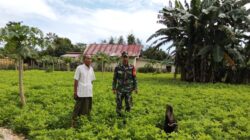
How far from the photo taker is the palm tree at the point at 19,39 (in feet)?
33.3

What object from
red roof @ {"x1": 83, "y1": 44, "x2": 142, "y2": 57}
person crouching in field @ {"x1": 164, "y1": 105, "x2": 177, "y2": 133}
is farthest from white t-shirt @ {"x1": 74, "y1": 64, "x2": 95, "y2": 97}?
red roof @ {"x1": 83, "y1": 44, "x2": 142, "y2": 57}

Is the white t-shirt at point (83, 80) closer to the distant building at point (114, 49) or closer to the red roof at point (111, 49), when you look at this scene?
the distant building at point (114, 49)

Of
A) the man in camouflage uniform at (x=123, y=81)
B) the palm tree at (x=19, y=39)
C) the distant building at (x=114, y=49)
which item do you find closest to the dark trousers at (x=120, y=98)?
the man in camouflage uniform at (x=123, y=81)

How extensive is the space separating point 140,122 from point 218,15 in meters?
15.0

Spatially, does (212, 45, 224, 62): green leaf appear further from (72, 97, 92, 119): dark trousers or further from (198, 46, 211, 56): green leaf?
(72, 97, 92, 119): dark trousers

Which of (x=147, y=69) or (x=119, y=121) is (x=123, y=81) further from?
(x=147, y=69)

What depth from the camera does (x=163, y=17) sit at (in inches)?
1006

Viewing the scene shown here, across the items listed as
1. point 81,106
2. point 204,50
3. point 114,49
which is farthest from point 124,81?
point 114,49

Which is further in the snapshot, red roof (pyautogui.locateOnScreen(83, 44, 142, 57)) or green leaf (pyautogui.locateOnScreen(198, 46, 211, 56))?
red roof (pyautogui.locateOnScreen(83, 44, 142, 57))

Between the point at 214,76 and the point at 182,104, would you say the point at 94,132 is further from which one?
the point at 214,76

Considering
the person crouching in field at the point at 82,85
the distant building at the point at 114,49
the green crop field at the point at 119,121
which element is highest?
the distant building at the point at 114,49

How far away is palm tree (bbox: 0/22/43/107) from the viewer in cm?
1014

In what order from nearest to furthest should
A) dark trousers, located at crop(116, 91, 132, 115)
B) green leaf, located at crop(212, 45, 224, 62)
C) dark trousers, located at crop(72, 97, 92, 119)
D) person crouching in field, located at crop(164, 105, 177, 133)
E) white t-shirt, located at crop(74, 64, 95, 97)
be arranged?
person crouching in field, located at crop(164, 105, 177, 133), white t-shirt, located at crop(74, 64, 95, 97), dark trousers, located at crop(72, 97, 92, 119), dark trousers, located at crop(116, 91, 132, 115), green leaf, located at crop(212, 45, 224, 62)

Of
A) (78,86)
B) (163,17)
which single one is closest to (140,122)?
(78,86)
